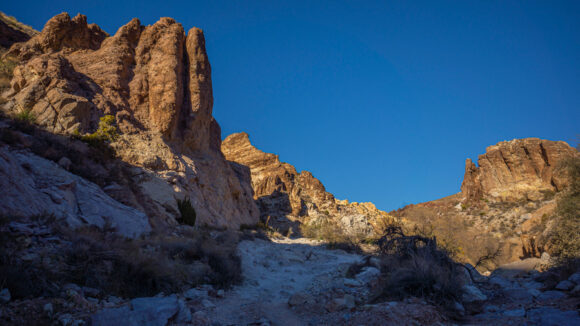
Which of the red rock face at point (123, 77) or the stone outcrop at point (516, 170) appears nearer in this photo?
the red rock face at point (123, 77)

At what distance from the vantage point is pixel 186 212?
14133mm

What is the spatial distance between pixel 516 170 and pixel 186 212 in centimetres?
4045

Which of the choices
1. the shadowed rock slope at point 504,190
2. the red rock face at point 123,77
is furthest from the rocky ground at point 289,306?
the shadowed rock slope at point 504,190

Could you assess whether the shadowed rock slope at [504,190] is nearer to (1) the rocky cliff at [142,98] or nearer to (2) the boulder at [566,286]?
(1) the rocky cliff at [142,98]

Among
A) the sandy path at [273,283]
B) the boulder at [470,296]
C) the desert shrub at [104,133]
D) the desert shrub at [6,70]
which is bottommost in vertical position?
the sandy path at [273,283]

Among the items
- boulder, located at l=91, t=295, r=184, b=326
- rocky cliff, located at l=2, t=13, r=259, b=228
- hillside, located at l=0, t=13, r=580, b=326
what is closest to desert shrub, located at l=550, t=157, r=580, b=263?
hillside, located at l=0, t=13, r=580, b=326

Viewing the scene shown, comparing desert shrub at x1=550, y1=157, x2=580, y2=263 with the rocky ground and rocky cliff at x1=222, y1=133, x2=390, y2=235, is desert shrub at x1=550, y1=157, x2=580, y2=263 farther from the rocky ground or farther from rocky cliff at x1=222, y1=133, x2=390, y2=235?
rocky cliff at x1=222, y1=133, x2=390, y2=235

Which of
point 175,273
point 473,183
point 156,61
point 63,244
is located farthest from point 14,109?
point 473,183

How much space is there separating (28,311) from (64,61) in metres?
16.4

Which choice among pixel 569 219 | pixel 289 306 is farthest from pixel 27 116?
pixel 569 219

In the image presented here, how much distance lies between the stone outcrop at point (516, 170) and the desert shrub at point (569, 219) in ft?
75.7

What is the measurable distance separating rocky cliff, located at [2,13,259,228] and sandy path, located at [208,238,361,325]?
4786 millimetres

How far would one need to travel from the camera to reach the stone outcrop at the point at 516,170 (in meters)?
34.2

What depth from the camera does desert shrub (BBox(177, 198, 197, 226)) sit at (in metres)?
13.9
